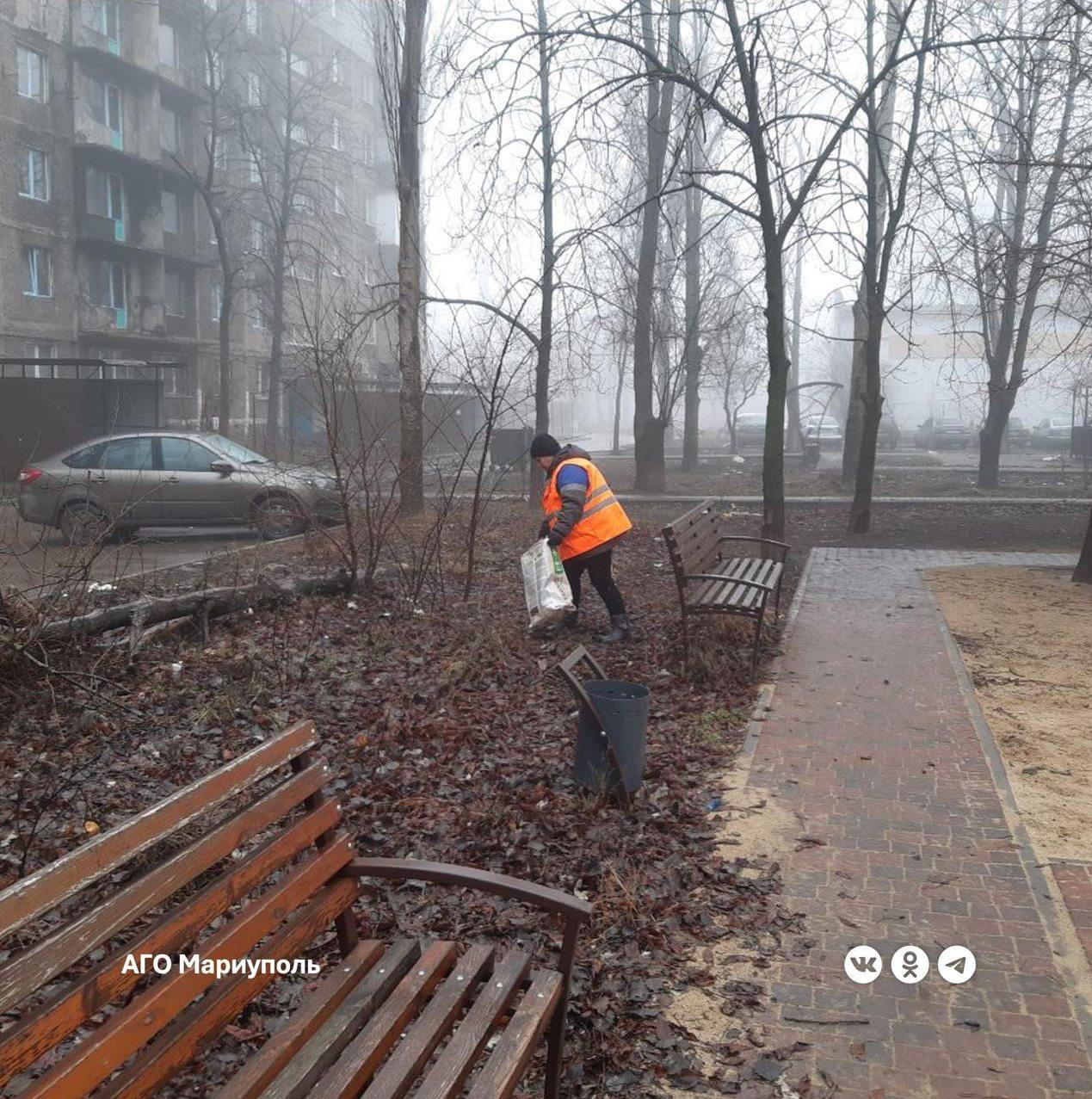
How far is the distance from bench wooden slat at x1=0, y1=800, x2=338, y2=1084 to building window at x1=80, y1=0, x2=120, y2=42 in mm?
39907

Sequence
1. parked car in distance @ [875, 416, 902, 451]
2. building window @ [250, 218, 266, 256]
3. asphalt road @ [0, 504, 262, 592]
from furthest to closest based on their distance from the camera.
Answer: parked car in distance @ [875, 416, 902, 451] < building window @ [250, 218, 266, 256] < asphalt road @ [0, 504, 262, 592]

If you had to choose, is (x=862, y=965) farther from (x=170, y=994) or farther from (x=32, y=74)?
(x=32, y=74)

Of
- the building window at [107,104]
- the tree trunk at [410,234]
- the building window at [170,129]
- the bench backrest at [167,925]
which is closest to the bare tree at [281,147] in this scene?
the building window at [170,129]

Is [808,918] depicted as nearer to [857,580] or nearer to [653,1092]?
[653,1092]

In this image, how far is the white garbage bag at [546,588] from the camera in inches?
293

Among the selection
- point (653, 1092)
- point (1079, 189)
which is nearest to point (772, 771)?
point (653, 1092)

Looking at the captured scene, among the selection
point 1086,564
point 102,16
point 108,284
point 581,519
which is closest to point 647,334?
point 1086,564

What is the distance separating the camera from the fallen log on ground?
6578 mm

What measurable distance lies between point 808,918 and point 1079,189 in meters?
10.5

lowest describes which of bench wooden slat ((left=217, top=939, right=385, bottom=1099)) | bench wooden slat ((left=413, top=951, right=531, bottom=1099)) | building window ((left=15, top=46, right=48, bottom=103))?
bench wooden slat ((left=413, top=951, right=531, bottom=1099))

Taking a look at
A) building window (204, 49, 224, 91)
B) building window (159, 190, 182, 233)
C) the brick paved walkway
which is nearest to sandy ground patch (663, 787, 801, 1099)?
the brick paved walkway

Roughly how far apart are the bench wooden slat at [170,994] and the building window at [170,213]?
42.0 meters

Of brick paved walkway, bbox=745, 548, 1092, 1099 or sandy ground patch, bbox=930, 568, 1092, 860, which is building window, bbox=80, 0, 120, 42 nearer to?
sandy ground patch, bbox=930, 568, 1092, 860

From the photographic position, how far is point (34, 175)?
111 ft
